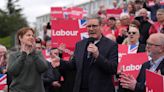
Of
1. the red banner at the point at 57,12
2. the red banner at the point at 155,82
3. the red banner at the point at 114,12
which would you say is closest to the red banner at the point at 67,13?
the red banner at the point at 57,12

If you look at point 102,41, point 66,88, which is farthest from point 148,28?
point 102,41

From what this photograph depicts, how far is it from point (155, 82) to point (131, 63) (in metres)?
1.95

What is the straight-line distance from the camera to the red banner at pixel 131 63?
7144 mm

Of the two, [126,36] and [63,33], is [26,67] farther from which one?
[126,36]

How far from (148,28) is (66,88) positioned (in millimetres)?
3044

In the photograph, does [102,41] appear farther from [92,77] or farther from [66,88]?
[66,88]

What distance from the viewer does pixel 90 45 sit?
660 cm

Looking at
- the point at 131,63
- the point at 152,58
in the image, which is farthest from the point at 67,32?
the point at 152,58

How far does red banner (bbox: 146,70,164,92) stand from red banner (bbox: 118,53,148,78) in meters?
1.61

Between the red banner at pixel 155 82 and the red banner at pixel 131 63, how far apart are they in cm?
161

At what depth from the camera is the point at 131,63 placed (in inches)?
283

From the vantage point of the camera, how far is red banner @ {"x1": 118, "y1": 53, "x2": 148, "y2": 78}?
7144 mm

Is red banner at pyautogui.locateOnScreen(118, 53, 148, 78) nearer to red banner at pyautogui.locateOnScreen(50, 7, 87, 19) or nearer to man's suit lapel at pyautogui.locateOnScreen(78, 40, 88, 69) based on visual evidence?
man's suit lapel at pyautogui.locateOnScreen(78, 40, 88, 69)

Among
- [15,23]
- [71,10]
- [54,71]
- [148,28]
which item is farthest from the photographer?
[15,23]
